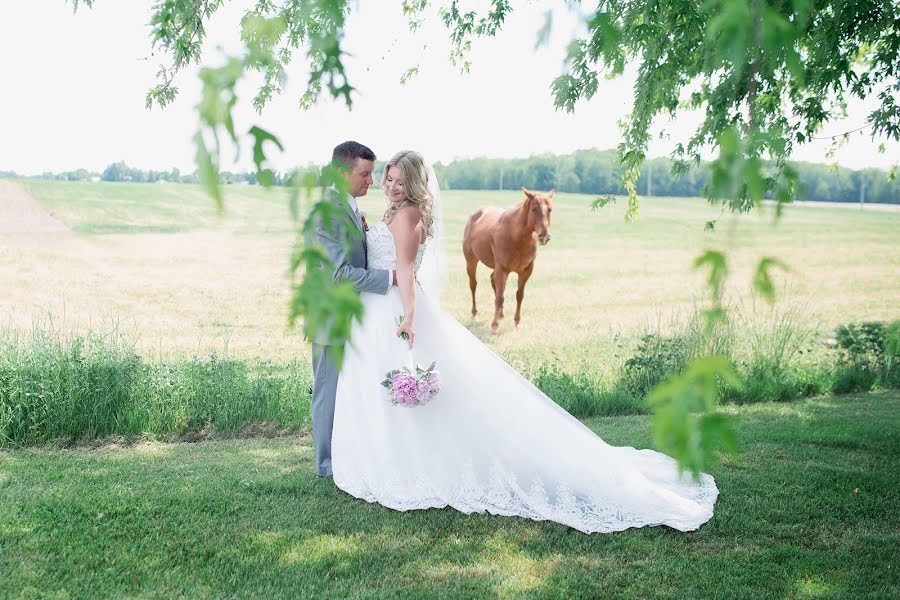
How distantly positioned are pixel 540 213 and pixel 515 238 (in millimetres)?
785

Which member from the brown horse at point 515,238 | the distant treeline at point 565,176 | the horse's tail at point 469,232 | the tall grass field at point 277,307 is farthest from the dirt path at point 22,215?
the brown horse at point 515,238

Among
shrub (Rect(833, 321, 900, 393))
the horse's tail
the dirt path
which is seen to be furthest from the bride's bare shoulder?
the dirt path

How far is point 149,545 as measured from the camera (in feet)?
13.0

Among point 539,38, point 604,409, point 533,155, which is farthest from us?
point 533,155

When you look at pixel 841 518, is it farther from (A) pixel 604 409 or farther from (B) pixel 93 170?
(B) pixel 93 170

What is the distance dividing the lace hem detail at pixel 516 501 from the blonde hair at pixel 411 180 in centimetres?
151

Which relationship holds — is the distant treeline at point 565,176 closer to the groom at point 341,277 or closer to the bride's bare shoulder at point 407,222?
the groom at point 341,277

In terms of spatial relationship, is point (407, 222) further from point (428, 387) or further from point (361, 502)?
point (361, 502)

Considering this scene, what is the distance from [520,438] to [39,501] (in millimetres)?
2712

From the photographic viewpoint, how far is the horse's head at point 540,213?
439 inches

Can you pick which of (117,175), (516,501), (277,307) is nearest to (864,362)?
(516,501)

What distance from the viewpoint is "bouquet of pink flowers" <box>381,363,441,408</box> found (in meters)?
4.35

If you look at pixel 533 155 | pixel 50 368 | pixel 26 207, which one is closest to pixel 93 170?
pixel 26 207

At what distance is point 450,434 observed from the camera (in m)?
4.55
